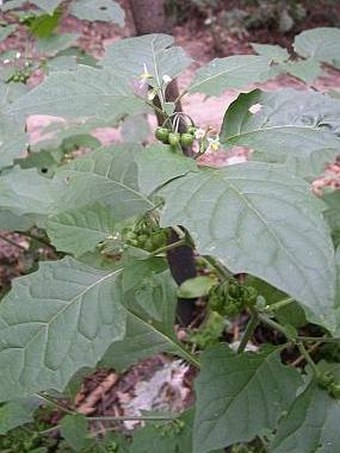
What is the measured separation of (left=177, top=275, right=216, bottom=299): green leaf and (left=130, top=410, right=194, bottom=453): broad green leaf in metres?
1.20

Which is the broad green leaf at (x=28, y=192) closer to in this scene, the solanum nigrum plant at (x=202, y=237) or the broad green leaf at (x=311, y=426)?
the solanum nigrum plant at (x=202, y=237)

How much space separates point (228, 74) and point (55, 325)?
0.63 metres

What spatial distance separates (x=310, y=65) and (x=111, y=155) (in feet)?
3.93

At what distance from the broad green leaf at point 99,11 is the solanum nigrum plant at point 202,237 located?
3.58 ft

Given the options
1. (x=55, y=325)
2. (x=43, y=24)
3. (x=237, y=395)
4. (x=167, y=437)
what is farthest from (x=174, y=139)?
(x=43, y=24)

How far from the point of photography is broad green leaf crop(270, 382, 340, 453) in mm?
1359

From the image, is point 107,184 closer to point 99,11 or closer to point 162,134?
point 162,134

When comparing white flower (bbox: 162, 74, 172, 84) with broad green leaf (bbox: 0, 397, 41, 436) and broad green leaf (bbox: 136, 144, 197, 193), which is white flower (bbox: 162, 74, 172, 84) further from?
broad green leaf (bbox: 0, 397, 41, 436)

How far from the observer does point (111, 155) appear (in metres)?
1.56

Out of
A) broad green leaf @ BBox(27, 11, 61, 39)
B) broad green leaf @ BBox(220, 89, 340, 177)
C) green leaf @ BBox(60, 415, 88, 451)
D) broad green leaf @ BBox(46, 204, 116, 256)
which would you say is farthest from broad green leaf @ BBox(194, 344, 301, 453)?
broad green leaf @ BBox(27, 11, 61, 39)

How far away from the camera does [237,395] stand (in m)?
1.40

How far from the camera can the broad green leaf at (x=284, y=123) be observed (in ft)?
4.13

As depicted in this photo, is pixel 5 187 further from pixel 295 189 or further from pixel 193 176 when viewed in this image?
pixel 295 189

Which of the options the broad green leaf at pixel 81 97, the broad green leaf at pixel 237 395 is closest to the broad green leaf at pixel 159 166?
the broad green leaf at pixel 81 97
